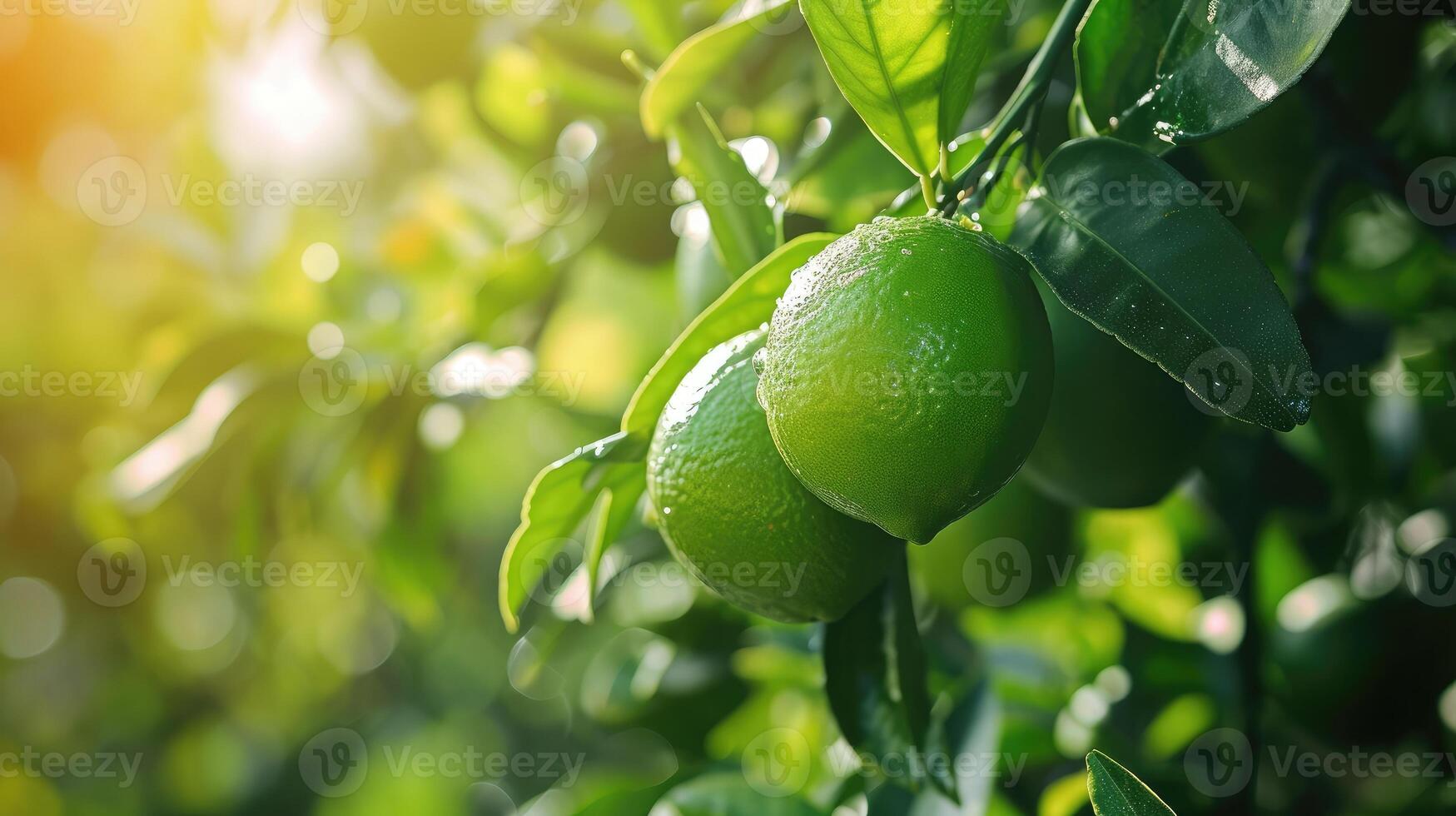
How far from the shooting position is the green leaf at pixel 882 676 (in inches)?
24.7

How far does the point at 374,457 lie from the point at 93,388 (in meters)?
1.61

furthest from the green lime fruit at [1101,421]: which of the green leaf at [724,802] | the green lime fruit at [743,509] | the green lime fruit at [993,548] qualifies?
the green leaf at [724,802]

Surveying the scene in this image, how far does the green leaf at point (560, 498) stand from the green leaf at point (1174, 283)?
25 centimetres

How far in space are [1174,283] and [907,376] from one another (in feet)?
0.41

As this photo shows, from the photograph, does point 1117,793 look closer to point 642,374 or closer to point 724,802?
point 724,802

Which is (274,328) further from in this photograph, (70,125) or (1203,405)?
(70,125)

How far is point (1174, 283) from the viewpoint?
465mm

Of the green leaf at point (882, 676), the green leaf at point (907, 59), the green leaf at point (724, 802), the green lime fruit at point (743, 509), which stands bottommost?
the green leaf at point (724, 802)

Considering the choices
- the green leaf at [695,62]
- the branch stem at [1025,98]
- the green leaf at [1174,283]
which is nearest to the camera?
the green leaf at [1174,283]

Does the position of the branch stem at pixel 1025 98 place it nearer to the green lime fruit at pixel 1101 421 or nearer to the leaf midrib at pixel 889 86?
the leaf midrib at pixel 889 86

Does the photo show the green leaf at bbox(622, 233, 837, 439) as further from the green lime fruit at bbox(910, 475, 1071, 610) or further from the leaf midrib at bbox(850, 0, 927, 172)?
the green lime fruit at bbox(910, 475, 1071, 610)

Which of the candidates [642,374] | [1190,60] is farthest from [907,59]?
[642,374]

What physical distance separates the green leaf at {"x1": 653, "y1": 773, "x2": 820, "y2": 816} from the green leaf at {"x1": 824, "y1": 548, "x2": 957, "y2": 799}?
0.22 m

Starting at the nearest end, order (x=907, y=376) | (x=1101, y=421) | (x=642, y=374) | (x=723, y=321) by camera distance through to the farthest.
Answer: (x=907, y=376) < (x=723, y=321) < (x=1101, y=421) < (x=642, y=374)
